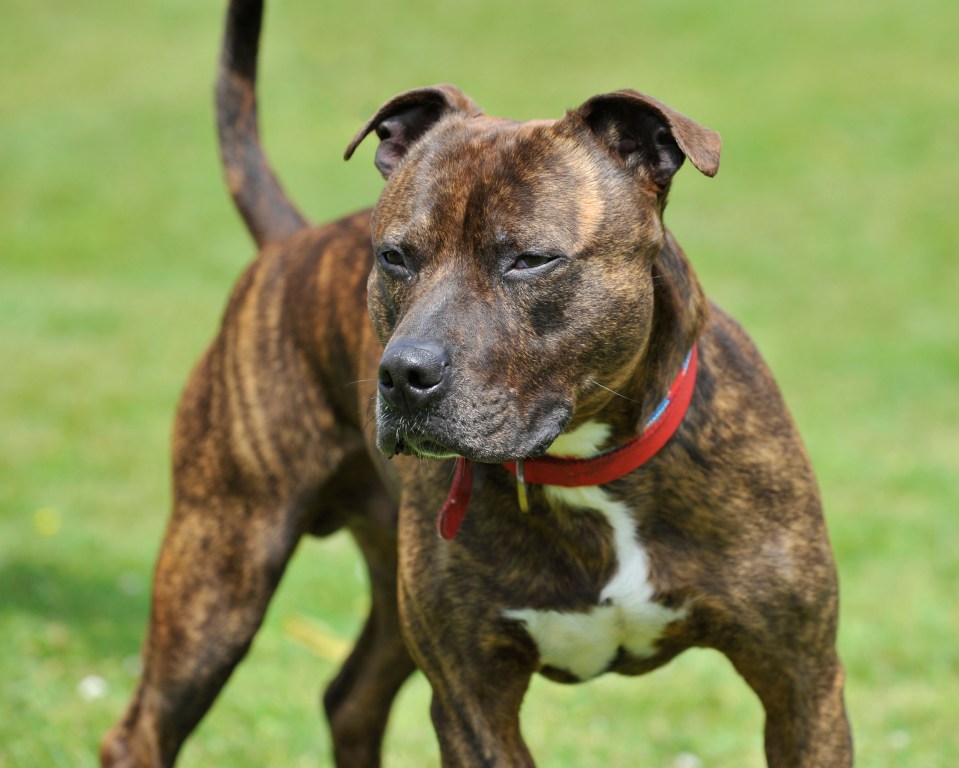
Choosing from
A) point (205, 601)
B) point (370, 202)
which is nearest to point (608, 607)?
point (205, 601)

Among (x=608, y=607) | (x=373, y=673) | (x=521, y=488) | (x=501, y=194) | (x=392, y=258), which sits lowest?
(x=373, y=673)

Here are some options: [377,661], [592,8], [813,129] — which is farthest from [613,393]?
[592,8]

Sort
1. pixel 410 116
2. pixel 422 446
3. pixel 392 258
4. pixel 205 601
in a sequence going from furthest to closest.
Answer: pixel 205 601 → pixel 410 116 → pixel 392 258 → pixel 422 446

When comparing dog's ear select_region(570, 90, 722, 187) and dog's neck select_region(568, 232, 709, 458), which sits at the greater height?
dog's ear select_region(570, 90, 722, 187)

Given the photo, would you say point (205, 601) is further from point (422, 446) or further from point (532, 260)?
point (532, 260)

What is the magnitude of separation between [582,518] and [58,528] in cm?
519

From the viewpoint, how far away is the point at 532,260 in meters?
3.19

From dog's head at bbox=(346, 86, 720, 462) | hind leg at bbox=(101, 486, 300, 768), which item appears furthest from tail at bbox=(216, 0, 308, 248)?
dog's head at bbox=(346, 86, 720, 462)

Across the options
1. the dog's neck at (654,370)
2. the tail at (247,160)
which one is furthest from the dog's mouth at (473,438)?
the tail at (247,160)

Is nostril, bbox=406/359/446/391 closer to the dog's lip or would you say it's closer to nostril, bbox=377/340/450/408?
nostril, bbox=377/340/450/408

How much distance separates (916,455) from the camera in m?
9.00

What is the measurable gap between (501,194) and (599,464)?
0.70 metres

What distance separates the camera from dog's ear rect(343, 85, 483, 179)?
3691mm

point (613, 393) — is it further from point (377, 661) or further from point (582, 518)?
point (377, 661)
